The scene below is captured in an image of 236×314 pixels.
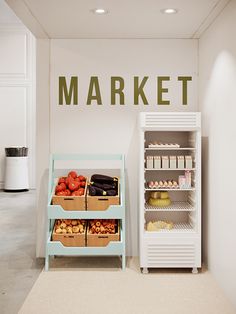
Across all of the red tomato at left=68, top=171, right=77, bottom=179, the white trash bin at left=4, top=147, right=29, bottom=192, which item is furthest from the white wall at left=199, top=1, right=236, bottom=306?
the white trash bin at left=4, top=147, right=29, bottom=192

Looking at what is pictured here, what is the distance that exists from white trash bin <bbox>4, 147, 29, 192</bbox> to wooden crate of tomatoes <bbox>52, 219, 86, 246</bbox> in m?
6.26

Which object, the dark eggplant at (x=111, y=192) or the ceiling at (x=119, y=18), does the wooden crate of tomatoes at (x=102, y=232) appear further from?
the ceiling at (x=119, y=18)

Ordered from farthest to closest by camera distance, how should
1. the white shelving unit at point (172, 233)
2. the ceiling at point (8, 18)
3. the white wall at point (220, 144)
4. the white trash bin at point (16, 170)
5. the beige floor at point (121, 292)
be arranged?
the ceiling at point (8, 18), the white trash bin at point (16, 170), the white shelving unit at point (172, 233), the white wall at point (220, 144), the beige floor at point (121, 292)

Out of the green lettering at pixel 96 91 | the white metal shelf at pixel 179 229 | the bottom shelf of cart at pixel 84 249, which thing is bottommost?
the bottom shelf of cart at pixel 84 249

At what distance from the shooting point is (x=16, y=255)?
521 cm

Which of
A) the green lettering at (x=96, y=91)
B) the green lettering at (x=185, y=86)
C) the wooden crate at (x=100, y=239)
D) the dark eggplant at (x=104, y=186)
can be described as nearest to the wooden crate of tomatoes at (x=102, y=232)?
the wooden crate at (x=100, y=239)

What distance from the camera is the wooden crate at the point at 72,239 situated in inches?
182

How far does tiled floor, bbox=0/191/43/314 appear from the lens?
3861mm

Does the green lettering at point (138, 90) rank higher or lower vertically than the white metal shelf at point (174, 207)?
higher

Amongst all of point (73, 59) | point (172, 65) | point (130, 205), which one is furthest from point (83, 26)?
point (130, 205)

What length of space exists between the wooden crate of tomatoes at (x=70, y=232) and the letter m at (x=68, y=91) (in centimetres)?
141

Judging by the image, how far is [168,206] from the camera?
15.8 ft

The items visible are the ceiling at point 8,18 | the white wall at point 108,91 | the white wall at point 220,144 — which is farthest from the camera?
the ceiling at point 8,18

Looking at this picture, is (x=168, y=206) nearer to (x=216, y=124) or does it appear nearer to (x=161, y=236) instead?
(x=161, y=236)
